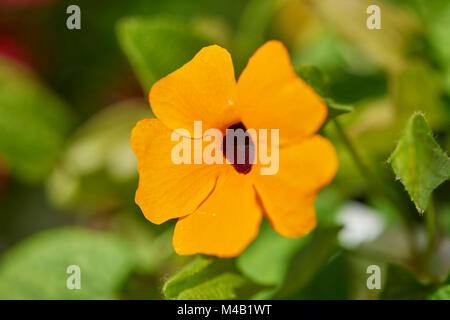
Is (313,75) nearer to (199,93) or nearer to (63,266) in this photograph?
(199,93)

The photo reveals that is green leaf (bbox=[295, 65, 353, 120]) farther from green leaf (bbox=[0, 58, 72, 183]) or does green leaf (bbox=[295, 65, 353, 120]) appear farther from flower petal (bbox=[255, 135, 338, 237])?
green leaf (bbox=[0, 58, 72, 183])

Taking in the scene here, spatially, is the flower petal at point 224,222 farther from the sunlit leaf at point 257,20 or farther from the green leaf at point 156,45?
the sunlit leaf at point 257,20

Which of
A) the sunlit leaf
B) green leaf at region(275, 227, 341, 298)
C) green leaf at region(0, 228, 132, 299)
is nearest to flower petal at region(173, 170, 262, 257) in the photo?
green leaf at region(275, 227, 341, 298)

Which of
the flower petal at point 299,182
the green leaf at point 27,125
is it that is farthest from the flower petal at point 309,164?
the green leaf at point 27,125

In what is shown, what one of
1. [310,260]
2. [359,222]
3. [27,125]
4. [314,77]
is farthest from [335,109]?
[27,125]

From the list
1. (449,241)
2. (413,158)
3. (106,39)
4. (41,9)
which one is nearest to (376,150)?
(449,241)
